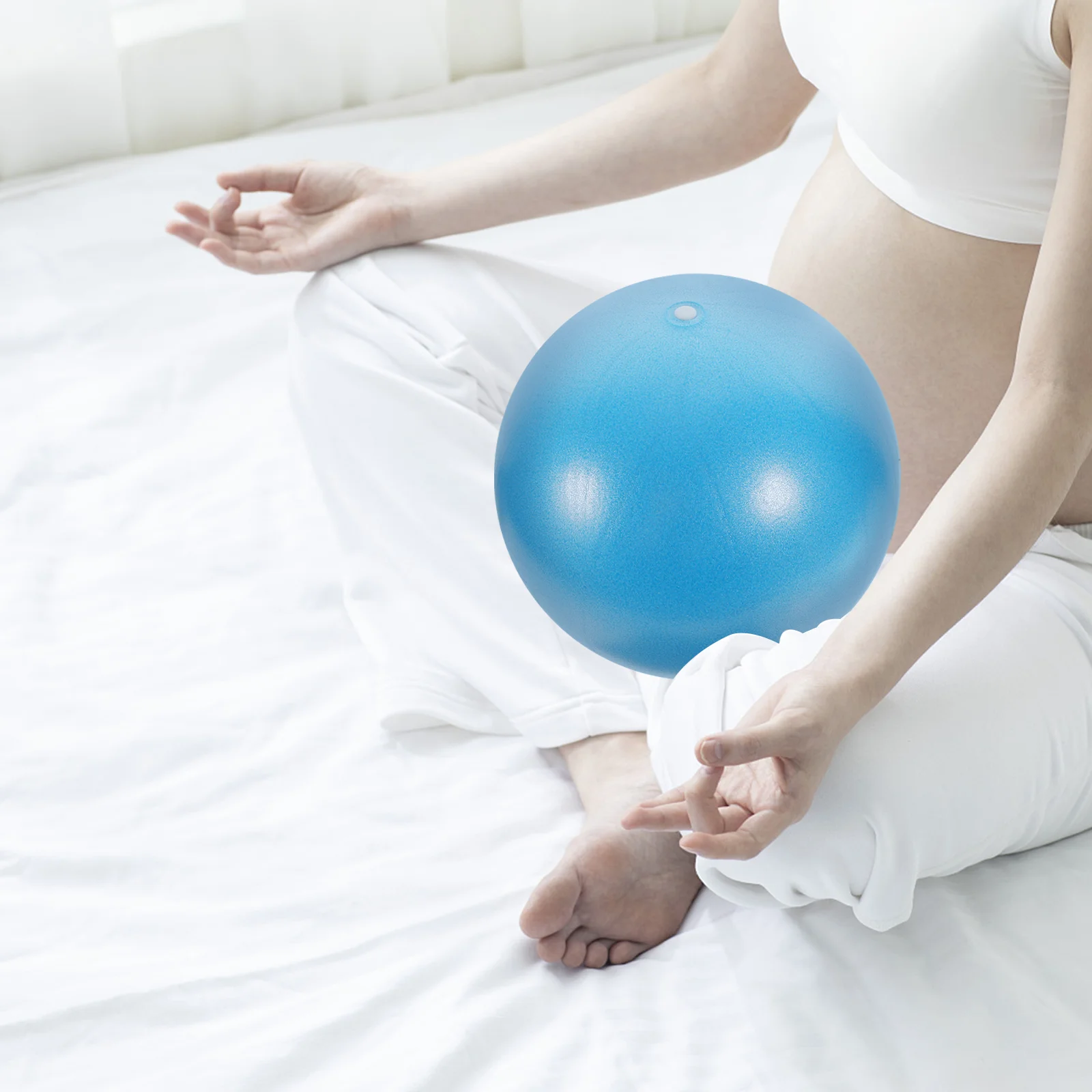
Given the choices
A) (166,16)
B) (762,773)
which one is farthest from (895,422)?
(166,16)

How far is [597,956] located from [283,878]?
0.83 feet

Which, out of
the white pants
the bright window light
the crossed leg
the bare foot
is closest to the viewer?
the white pants

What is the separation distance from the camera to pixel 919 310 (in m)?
1.04

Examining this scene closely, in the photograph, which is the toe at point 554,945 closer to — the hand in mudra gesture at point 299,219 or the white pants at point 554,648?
the white pants at point 554,648

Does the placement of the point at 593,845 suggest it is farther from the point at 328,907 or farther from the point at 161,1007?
the point at 161,1007

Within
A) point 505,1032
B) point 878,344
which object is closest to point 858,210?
point 878,344

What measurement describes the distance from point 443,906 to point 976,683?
42 centimetres

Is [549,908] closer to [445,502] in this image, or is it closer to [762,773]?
[762,773]

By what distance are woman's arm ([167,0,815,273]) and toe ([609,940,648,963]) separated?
72cm

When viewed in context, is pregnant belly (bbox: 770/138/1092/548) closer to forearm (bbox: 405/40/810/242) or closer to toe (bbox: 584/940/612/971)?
forearm (bbox: 405/40/810/242)

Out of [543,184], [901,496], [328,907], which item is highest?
[543,184]

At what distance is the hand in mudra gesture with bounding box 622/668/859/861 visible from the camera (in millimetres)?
750

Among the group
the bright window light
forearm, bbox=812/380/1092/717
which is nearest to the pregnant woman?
forearm, bbox=812/380/1092/717

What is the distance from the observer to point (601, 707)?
1117mm
